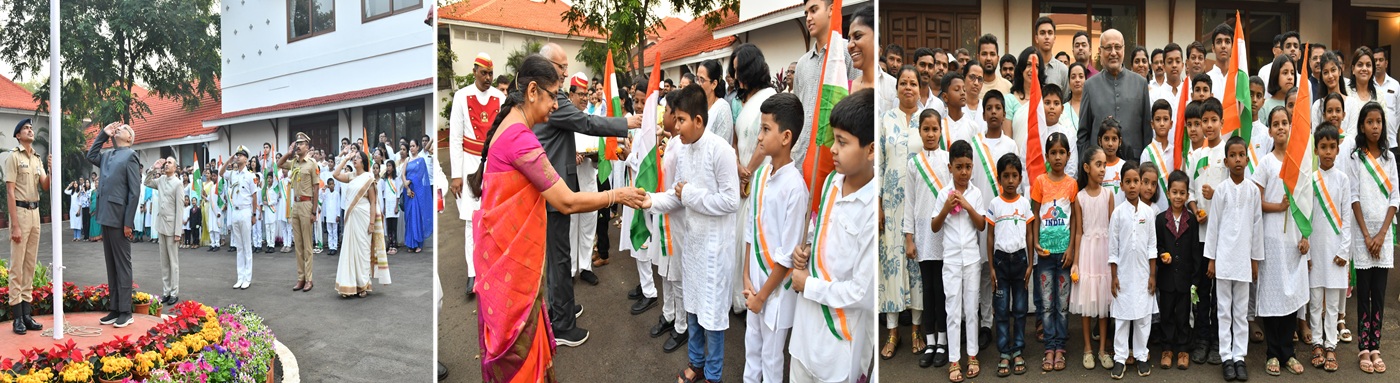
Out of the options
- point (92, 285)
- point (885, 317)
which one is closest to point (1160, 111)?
point (885, 317)

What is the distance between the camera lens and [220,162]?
6.10 m

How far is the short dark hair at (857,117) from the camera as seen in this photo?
2.09 m

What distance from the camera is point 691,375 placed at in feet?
7.59

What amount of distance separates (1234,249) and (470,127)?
403cm

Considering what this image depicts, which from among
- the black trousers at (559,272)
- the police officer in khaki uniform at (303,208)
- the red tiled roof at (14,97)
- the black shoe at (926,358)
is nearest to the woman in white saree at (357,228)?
the police officer in khaki uniform at (303,208)

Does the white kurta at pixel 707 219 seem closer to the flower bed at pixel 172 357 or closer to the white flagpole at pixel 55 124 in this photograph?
the flower bed at pixel 172 357

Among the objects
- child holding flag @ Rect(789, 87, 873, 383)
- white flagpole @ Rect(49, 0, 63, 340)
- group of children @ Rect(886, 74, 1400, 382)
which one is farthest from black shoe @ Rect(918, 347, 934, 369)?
white flagpole @ Rect(49, 0, 63, 340)

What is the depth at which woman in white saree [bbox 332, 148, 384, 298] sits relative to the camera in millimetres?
5029

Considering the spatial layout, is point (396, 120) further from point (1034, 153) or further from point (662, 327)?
point (1034, 153)

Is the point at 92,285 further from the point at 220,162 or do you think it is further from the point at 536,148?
the point at 536,148

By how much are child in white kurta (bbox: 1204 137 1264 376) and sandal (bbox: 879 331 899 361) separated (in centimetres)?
178

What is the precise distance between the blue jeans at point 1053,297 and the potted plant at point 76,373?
491 cm

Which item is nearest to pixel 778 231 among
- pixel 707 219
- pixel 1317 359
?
pixel 707 219

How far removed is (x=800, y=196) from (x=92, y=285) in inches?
239
